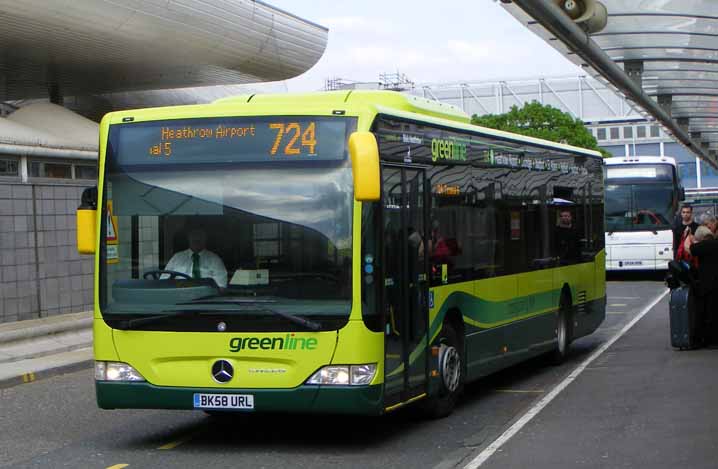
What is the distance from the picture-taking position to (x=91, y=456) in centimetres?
939

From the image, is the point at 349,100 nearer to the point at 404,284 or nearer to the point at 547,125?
the point at 404,284

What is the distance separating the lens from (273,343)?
355 inches

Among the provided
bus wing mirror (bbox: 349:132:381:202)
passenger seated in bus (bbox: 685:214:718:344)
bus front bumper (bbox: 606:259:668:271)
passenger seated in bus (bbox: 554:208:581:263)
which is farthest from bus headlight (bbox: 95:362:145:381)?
bus front bumper (bbox: 606:259:668:271)

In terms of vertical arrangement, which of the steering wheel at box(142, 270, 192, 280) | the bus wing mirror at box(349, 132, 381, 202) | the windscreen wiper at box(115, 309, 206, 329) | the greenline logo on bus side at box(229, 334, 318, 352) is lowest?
the greenline logo on bus side at box(229, 334, 318, 352)

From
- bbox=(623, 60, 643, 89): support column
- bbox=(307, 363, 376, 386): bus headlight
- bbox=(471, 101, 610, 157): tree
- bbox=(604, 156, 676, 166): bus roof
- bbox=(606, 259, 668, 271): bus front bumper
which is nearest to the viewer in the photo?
bbox=(307, 363, 376, 386): bus headlight

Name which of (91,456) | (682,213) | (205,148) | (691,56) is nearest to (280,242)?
(205,148)

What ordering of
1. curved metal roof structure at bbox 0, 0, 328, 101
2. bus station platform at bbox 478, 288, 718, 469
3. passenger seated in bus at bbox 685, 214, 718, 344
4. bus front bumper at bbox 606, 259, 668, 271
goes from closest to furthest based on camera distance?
bus station platform at bbox 478, 288, 718, 469, passenger seated in bus at bbox 685, 214, 718, 344, curved metal roof structure at bbox 0, 0, 328, 101, bus front bumper at bbox 606, 259, 668, 271

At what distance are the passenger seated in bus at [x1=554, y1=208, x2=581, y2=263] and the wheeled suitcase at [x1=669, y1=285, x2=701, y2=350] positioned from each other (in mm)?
1423

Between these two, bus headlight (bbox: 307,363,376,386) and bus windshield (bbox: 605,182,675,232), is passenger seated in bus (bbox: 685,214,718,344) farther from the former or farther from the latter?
bus windshield (bbox: 605,182,675,232)

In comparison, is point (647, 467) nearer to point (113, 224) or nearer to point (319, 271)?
point (319, 271)

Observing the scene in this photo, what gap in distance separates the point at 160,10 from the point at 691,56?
31.3 feet

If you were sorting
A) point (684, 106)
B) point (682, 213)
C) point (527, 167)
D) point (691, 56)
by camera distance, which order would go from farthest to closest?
point (684, 106) → point (682, 213) → point (691, 56) → point (527, 167)

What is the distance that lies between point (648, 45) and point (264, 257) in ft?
27.6

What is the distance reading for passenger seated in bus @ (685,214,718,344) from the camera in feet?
51.1
